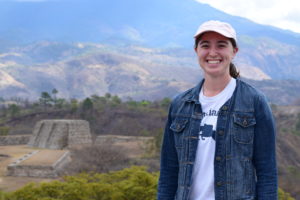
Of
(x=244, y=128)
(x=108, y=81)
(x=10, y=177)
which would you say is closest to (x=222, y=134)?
(x=244, y=128)

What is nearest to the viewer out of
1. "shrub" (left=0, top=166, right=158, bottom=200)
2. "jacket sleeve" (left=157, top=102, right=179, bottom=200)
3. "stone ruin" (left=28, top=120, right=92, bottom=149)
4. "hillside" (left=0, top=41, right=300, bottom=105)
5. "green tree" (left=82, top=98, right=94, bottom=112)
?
"jacket sleeve" (left=157, top=102, right=179, bottom=200)

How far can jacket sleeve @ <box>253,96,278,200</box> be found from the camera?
2180mm

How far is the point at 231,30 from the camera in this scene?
227cm

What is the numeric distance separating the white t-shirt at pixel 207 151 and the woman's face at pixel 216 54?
11 centimetres

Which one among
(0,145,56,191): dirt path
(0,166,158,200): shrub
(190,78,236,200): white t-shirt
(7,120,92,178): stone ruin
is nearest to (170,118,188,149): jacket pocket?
(190,78,236,200): white t-shirt

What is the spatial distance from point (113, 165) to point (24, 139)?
12207 millimetres

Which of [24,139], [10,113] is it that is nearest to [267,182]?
[24,139]

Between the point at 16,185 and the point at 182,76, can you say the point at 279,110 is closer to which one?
the point at 16,185

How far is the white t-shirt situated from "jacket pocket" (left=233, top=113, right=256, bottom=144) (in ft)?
0.37

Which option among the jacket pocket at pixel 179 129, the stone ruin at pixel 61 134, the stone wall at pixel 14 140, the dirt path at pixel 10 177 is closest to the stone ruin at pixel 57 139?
the stone ruin at pixel 61 134

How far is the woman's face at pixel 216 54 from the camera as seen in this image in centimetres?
230

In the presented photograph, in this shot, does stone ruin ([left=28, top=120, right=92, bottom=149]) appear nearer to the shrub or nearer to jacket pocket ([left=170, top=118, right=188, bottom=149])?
the shrub

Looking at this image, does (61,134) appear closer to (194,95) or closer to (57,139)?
(57,139)

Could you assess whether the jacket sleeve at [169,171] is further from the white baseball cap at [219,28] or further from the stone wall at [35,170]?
the stone wall at [35,170]
